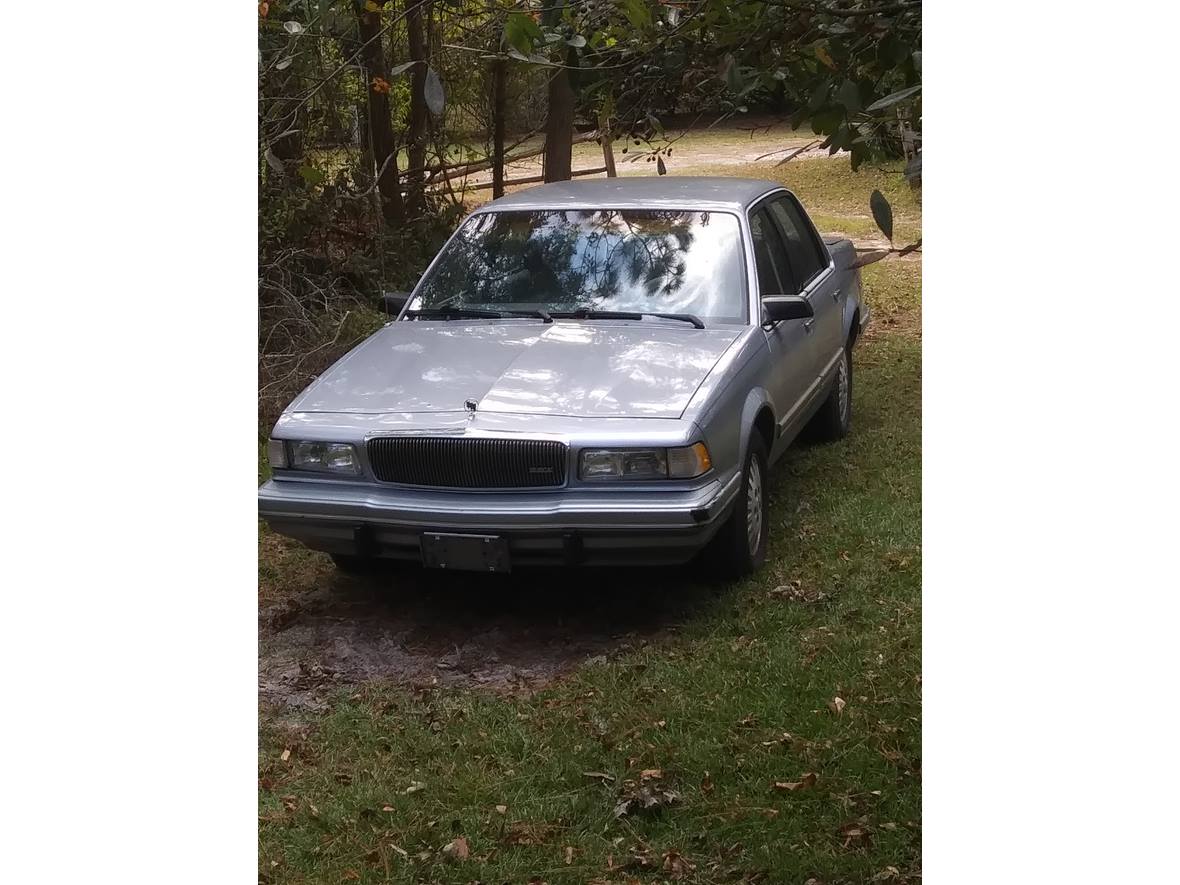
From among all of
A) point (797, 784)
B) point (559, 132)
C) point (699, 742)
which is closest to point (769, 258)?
point (559, 132)

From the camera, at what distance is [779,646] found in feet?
11.5

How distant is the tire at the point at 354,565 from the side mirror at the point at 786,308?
4.61 feet

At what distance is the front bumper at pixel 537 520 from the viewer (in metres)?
3.51

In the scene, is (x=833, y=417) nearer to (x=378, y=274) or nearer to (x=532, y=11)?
(x=378, y=274)

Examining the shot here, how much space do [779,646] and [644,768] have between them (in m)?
0.61

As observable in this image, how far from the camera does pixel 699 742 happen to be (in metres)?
3.12

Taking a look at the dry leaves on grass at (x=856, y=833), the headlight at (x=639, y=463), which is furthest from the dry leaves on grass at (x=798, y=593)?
the dry leaves on grass at (x=856, y=833)

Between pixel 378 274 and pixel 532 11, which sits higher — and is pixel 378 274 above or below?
Answer: below

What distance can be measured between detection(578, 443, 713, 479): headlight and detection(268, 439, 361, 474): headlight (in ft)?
2.13

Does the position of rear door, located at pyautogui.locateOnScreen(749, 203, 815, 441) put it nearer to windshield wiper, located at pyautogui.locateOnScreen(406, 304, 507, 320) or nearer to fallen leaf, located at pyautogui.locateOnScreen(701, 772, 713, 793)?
windshield wiper, located at pyautogui.locateOnScreen(406, 304, 507, 320)

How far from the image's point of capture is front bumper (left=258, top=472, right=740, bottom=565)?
3512 mm

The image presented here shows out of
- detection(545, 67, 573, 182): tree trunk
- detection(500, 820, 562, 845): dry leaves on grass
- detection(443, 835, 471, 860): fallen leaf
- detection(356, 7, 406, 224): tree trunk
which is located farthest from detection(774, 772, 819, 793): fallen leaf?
detection(356, 7, 406, 224): tree trunk
